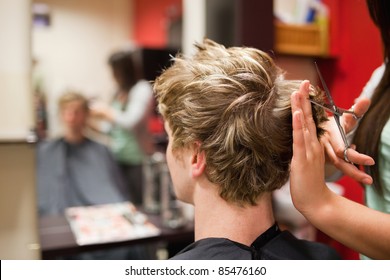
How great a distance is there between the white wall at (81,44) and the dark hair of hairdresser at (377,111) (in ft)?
4.52

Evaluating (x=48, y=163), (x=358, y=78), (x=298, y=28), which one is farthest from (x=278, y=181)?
(x=48, y=163)

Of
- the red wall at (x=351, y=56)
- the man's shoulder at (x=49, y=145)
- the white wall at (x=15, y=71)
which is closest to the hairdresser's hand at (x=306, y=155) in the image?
the red wall at (x=351, y=56)

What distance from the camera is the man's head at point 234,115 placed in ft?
2.46

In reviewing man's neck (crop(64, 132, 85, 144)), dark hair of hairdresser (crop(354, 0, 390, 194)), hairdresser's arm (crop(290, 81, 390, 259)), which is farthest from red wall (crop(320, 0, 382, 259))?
man's neck (crop(64, 132, 85, 144))

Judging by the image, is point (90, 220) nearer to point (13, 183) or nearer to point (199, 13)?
point (13, 183)

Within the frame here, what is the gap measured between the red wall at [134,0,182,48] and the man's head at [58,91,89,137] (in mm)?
490

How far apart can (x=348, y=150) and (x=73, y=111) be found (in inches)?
58.9

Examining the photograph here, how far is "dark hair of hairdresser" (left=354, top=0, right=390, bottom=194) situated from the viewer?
0.82 m

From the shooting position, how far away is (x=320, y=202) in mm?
713

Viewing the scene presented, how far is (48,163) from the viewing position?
1826 mm

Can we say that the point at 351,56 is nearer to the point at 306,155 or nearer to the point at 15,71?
the point at 306,155

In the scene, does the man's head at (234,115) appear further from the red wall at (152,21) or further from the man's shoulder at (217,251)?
the red wall at (152,21)

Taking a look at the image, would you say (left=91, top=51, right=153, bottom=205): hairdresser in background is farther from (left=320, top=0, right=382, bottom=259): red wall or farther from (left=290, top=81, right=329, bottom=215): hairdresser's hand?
(left=290, top=81, right=329, bottom=215): hairdresser's hand
